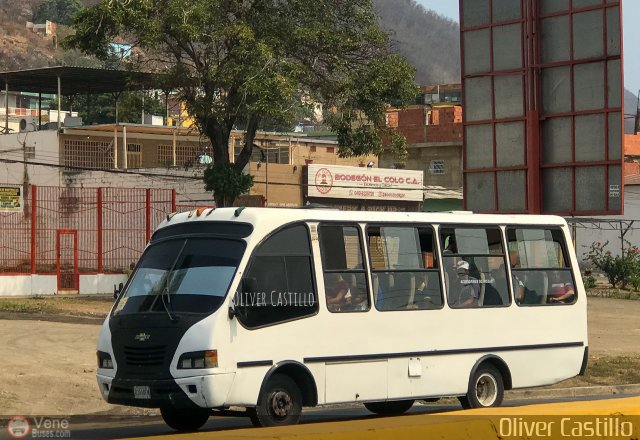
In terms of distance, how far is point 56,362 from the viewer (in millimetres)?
16828

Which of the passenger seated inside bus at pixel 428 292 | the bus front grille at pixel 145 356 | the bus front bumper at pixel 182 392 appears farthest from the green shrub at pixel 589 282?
the bus front bumper at pixel 182 392

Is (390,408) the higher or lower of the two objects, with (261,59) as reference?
lower

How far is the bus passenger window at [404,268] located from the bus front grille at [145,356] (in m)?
2.83

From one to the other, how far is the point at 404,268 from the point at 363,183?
1384 inches

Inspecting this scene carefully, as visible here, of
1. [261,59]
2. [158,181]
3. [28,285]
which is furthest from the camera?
[158,181]

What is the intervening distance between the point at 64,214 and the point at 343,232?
28.7 meters

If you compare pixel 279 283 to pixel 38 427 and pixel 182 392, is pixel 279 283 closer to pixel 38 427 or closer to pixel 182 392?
pixel 182 392

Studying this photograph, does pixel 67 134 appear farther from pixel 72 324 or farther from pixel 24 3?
pixel 24 3

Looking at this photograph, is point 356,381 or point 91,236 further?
point 91,236

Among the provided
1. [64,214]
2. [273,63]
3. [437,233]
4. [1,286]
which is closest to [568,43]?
[273,63]

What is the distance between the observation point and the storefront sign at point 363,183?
4631 cm

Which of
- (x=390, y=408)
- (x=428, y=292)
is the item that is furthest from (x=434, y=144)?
(x=428, y=292)

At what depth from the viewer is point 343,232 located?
40.6 feet

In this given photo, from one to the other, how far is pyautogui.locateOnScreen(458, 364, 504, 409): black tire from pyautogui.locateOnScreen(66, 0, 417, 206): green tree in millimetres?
15110
